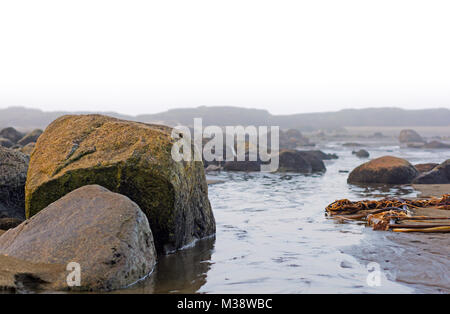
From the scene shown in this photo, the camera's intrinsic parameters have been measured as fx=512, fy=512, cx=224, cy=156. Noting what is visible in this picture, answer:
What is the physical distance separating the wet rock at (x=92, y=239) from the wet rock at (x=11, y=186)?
224 centimetres

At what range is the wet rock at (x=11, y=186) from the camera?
8.15 metres

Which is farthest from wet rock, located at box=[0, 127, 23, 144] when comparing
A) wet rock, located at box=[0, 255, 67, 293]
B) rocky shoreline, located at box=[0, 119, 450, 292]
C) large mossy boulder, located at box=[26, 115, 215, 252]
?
wet rock, located at box=[0, 255, 67, 293]

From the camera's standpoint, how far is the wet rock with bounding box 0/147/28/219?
8148mm

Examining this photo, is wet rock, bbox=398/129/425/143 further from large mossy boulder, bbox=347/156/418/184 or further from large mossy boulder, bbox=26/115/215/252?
large mossy boulder, bbox=26/115/215/252

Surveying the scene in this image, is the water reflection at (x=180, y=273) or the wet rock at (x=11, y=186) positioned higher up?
the wet rock at (x=11, y=186)

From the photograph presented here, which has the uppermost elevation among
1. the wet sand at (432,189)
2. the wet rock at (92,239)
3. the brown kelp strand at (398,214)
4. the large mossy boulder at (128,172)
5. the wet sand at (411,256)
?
the large mossy boulder at (128,172)

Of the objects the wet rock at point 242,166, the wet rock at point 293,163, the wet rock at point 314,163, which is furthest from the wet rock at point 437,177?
the wet rock at point 242,166

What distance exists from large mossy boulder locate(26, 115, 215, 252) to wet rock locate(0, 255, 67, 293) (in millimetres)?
1752

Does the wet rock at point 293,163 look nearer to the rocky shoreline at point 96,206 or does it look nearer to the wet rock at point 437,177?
the wet rock at point 437,177

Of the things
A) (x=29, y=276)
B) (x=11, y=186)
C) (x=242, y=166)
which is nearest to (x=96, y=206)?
(x=29, y=276)

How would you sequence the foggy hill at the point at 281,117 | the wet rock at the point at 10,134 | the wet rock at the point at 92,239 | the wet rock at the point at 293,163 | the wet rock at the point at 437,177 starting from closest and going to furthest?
1. the wet rock at the point at 92,239
2. the wet rock at the point at 437,177
3. the wet rock at the point at 293,163
4. the wet rock at the point at 10,134
5. the foggy hill at the point at 281,117

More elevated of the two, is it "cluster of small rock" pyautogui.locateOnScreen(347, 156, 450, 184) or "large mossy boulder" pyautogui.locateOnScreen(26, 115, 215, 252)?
"large mossy boulder" pyautogui.locateOnScreen(26, 115, 215, 252)
